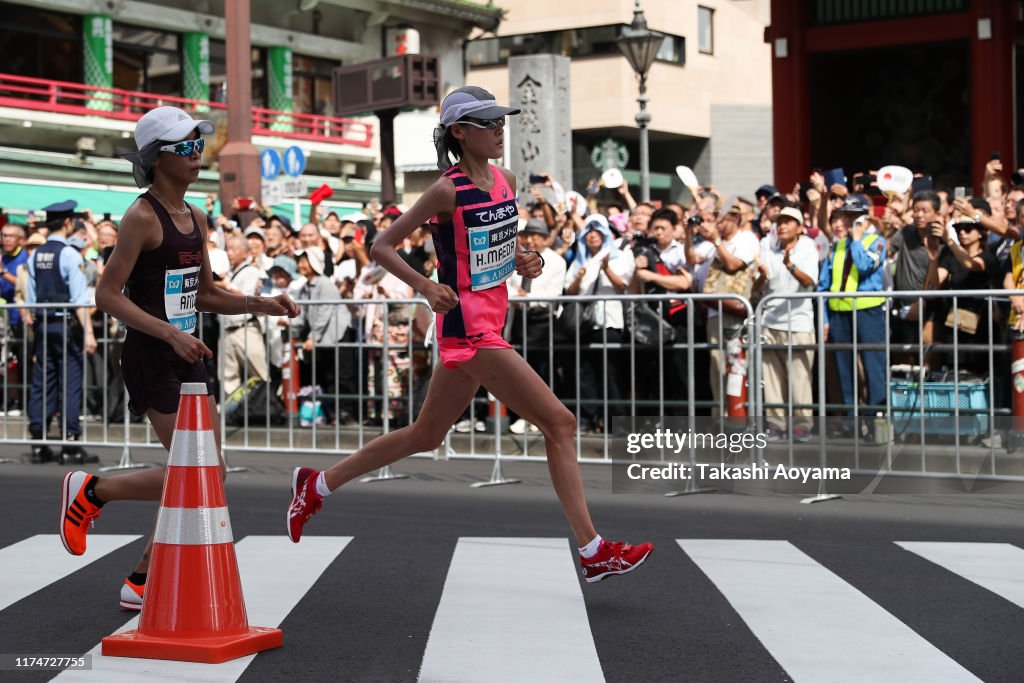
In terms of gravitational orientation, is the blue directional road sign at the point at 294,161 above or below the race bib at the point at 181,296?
above

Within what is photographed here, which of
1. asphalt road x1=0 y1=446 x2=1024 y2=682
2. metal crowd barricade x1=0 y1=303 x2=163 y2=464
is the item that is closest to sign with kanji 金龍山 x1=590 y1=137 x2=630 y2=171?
metal crowd barricade x1=0 y1=303 x2=163 y2=464

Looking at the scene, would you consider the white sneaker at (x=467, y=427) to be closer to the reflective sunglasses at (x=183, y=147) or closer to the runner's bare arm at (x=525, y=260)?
the runner's bare arm at (x=525, y=260)

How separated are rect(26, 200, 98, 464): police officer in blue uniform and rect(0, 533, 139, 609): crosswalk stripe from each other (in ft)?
14.1

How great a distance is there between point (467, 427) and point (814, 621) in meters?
6.36

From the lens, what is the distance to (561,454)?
21.7 feet

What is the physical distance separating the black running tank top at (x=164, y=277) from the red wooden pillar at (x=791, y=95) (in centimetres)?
1782

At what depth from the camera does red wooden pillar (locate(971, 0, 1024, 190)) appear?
22047mm

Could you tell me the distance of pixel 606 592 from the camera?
22.6 ft

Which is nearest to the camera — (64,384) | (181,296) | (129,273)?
(129,273)

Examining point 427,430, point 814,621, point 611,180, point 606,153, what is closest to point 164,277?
point 427,430

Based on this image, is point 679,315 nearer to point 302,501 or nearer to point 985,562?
point 985,562

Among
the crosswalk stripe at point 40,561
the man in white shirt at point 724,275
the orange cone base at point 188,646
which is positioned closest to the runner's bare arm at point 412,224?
the orange cone base at point 188,646

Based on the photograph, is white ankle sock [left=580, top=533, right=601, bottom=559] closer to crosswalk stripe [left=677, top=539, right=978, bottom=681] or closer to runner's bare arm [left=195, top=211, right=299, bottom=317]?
crosswalk stripe [left=677, top=539, right=978, bottom=681]

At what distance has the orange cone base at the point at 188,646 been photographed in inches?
213
